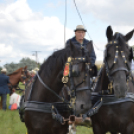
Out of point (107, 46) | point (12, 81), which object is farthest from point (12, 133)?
point (12, 81)

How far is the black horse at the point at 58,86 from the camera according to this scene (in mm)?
3166

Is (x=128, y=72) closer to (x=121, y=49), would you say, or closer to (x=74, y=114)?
(x=121, y=49)

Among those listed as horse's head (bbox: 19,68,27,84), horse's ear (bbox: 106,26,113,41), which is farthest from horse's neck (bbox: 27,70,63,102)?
horse's head (bbox: 19,68,27,84)

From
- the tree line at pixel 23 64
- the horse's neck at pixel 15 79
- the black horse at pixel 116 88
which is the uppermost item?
the tree line at pixel 23 64

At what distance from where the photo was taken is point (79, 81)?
3.17 metres

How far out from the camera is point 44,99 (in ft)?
12.6

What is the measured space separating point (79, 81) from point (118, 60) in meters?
0.77

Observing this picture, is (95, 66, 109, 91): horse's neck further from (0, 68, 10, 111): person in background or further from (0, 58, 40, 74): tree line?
(0, 58, 40, 74): tree line

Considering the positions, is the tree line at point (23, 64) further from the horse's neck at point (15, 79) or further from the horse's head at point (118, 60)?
the horse's head at point (118, 60)

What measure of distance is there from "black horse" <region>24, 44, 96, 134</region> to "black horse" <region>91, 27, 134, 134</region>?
1.30ft

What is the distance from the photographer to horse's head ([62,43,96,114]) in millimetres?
→ 3137

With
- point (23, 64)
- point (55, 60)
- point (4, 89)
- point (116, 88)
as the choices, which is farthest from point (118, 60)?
point (23, 64)

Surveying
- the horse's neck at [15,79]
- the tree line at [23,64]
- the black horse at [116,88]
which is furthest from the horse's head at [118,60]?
the tree line at [23,64]

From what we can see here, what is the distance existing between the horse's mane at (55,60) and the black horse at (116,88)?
70 centimetres
